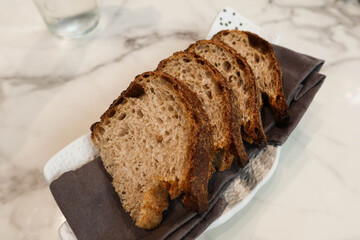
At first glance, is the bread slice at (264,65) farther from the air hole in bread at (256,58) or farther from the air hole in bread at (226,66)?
the air hole in bread at (226,66)

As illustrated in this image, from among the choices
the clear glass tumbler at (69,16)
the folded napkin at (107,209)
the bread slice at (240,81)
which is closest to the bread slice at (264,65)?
the bread slice at (240,81)

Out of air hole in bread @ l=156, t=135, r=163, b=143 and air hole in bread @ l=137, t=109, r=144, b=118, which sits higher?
air hole in bread @ l=137, t=109, r=144, b=118

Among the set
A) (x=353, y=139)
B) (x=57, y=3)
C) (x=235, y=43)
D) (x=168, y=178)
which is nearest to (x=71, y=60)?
(x=57, y=3)

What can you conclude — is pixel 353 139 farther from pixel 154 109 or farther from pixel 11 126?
pixel 11 126

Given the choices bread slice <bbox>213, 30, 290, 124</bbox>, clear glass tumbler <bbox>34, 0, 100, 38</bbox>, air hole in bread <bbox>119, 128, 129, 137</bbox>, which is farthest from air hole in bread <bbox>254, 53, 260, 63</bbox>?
clear glass tumbler <bbox>34, 0, 100, 38</bbox>

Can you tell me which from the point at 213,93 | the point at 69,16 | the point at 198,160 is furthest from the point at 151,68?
the point at 198,160

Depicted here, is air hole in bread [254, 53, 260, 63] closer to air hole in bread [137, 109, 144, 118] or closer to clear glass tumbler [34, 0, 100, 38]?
air hole in bread [137, 109, 144, 118]
